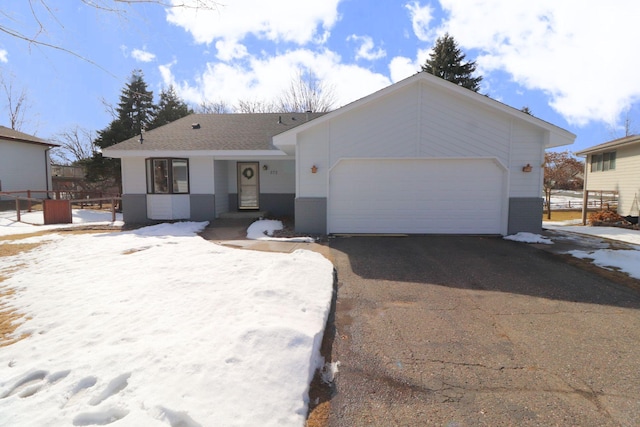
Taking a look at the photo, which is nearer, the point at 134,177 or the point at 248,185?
the point at 134,177

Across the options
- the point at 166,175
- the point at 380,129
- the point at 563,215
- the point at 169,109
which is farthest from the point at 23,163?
the point at 563,215

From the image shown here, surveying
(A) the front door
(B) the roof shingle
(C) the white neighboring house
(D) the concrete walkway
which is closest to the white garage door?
(D) the concrete walkway

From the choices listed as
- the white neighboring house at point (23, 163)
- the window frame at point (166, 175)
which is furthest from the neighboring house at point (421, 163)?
the white neighboring house at point (23, 163)

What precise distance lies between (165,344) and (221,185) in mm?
10220

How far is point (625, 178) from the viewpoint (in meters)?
16.5

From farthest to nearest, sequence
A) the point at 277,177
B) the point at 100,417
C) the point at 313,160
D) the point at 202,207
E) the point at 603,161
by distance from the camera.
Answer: the point at 603,161 → the point at 277,177 → the point at 202,207 → the point at 313,160 → the point at 100,417

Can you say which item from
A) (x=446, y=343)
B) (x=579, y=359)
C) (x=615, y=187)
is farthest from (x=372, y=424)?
(x=615, y=187)

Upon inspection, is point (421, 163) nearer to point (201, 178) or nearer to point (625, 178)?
point (201, 178)

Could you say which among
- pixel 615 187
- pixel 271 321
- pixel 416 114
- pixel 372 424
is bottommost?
pixel 372 424

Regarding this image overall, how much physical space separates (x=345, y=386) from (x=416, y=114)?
764 centimetres

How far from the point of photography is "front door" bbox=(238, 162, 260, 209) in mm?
13289

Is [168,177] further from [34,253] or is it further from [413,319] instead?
[413,319]

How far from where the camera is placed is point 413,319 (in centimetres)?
398

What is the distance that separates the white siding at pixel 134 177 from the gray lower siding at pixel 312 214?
658 cm
